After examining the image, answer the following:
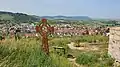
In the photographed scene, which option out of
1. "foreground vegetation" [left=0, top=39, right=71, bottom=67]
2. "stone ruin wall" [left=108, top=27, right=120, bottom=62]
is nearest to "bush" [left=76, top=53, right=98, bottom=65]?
"stone ruin wall" [left=108, top=27, right=120, bottom=62]

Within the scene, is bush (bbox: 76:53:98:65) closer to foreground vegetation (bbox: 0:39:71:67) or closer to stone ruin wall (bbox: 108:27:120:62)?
stone ruin wall (bbox: 108:27:120:62)

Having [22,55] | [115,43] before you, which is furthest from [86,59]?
[22,55]

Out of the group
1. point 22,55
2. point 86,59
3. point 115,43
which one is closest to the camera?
point 22,55

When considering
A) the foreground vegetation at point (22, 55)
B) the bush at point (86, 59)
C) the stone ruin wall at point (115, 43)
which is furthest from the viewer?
the bush at point (86, 59)

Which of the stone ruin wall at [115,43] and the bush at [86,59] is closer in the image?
the stone ruin wall at [115,43]

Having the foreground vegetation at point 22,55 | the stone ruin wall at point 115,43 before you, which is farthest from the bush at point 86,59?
the foreground vegetation at point 22,55

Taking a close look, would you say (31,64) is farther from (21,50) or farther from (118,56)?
(118,56)

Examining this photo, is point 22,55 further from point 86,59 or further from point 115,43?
point 115,43

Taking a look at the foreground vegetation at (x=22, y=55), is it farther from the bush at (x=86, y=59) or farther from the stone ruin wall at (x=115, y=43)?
the stone ruin wall at (x=115, y=43)

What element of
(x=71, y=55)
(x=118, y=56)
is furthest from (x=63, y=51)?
(x=118, y=56)

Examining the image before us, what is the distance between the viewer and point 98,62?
1207cm

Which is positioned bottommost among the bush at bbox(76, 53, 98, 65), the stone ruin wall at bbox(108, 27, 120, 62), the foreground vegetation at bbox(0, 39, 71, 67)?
the bush at bbox(76, 53, 98, 65)

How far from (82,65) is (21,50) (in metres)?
4.25

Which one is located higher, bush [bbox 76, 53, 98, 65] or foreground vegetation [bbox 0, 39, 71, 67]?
foreground vegetation [bbox 0, 39, 71, 67]
